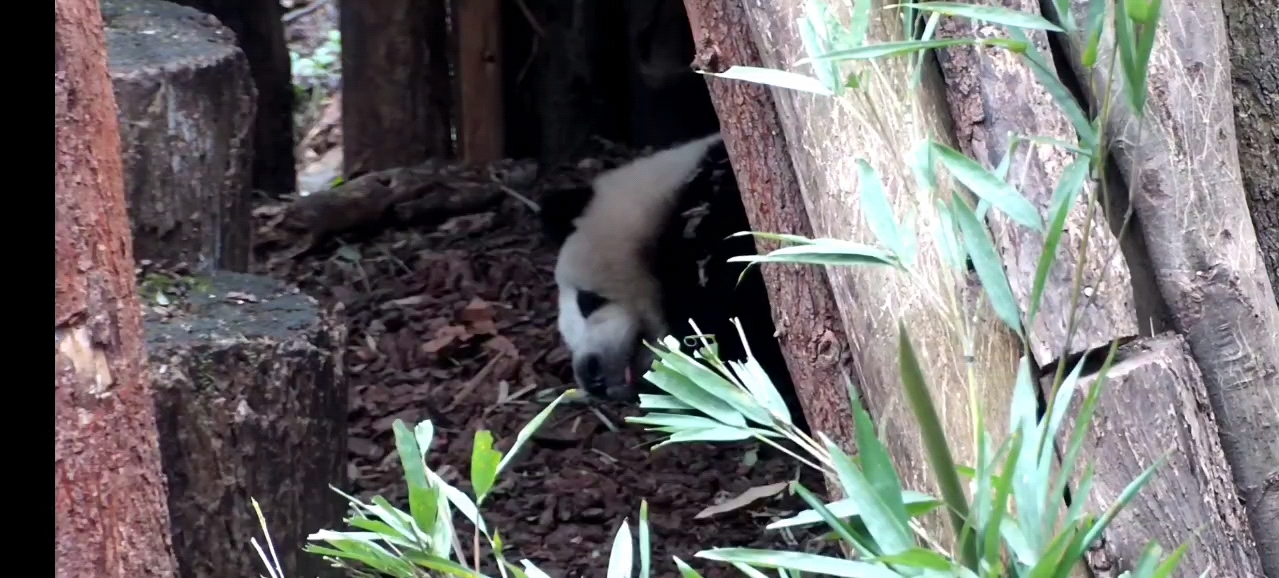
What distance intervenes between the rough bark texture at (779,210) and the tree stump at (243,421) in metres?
0.94

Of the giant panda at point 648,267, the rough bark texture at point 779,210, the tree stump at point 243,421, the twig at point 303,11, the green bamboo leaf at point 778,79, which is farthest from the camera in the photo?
the twig at point 303,11

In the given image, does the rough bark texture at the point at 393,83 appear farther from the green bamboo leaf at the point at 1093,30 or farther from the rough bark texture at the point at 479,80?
the green bamboo leaf at the point at 1093,30

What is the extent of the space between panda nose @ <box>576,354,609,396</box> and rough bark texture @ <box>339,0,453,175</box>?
2.02 meters

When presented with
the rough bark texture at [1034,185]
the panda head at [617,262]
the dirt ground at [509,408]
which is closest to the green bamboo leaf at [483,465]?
the rough bark texture at [1034,185]

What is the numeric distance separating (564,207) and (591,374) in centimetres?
48

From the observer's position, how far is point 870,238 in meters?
1.58

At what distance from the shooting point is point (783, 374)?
3.58m

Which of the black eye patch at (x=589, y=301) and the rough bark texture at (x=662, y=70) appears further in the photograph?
the rough bark texture at (x=662, y=70)

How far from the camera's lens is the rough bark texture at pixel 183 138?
267 cm

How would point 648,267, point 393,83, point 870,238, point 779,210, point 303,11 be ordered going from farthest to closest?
point 303,11 < point 393,83 < point 648,267 < point 779,210 < point 870,238

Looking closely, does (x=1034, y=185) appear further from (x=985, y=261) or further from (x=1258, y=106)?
(x=1258, y=106)

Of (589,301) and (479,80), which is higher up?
(479,80)

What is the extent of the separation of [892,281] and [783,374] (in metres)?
2.04

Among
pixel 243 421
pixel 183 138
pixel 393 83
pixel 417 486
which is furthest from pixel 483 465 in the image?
pixel 393 83
